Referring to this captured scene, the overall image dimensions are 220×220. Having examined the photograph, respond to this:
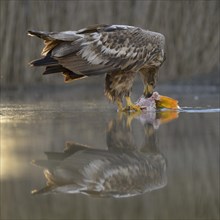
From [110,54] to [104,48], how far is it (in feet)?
0.33

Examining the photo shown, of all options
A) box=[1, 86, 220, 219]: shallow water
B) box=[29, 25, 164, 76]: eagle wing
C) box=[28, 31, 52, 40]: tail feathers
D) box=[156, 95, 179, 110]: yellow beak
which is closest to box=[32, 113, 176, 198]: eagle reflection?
box=[1, 86, 220, 219]: shallow water

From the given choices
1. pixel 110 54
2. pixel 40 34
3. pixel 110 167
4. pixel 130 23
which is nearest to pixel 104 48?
pixel 110 54

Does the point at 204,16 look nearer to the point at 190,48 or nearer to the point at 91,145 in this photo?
the point at 190,48

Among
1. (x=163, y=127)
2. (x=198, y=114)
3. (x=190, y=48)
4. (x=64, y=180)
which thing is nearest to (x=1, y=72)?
(x=190, y=48)

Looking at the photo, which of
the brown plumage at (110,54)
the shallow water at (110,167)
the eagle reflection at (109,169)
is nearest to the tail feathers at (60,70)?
the brown plumage at (110,54)

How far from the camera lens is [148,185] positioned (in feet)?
14.3

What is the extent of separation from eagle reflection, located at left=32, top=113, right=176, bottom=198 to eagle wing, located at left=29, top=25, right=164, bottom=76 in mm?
2856

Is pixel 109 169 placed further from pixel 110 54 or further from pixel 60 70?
pixel 110 54

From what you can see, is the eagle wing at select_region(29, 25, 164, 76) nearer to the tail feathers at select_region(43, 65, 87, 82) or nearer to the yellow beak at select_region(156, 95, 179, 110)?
the tail feathers at select_region(43, 65, 87, 82)

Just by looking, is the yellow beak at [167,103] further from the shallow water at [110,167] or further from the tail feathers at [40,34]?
the tail feathers at [40,34]

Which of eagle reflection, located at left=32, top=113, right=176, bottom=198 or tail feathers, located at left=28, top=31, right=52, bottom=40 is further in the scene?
tail feathers, located at left=28, top=31, right=52, bottom=40

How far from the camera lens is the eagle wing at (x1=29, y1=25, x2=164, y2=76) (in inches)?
360

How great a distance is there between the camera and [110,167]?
4.88 metres

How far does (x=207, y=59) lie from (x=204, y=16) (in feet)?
2.56
